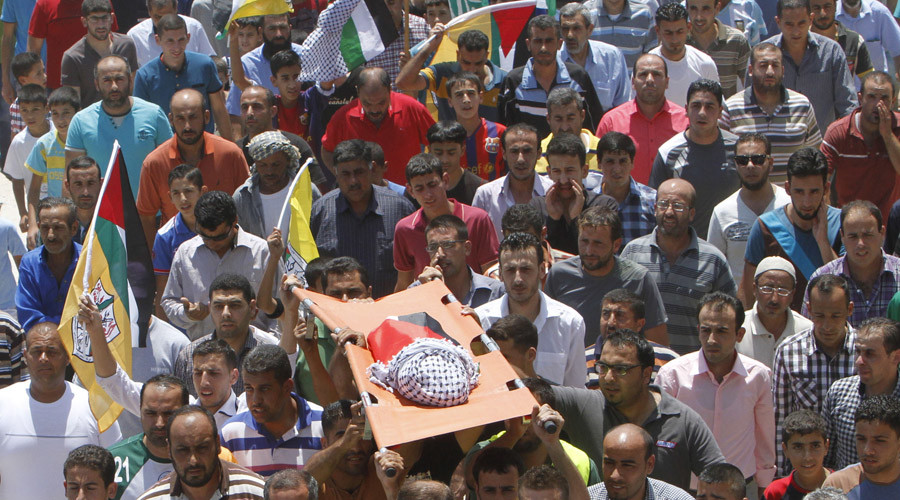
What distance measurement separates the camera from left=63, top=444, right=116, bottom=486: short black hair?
7.29 m

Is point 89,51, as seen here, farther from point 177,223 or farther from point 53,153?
point 177,223

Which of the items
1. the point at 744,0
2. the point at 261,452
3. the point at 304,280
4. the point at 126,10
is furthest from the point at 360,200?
the point at 126,10

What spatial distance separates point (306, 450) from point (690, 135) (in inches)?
168

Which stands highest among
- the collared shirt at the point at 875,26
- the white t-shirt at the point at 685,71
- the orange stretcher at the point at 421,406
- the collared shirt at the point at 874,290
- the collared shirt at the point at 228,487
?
the orange stretcher at the point at 421,406

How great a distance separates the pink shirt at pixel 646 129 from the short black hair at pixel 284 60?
281 cm

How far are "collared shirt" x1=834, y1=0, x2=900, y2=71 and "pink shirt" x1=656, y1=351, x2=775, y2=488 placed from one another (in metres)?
6.55

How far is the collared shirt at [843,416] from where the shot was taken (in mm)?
7848

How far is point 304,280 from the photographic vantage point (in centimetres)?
911

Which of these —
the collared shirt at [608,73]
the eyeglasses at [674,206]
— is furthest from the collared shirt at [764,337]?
the collared shirt at [608,73]

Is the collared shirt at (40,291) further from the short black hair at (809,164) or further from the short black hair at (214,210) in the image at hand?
the short black hair at (809,164)

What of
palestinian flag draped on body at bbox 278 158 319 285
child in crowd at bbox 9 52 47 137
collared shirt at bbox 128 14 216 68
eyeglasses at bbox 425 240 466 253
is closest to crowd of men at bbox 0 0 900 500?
eyeglasses at bbox 425 240 466 253

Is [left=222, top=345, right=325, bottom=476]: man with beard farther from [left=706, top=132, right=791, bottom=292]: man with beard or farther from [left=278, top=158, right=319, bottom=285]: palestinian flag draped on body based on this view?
[left=706, top=132, right=791, bottom=292]: man with beard

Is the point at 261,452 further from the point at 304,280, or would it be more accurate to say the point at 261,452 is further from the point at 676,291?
the point at 676,291

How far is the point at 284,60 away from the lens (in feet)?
39.7
